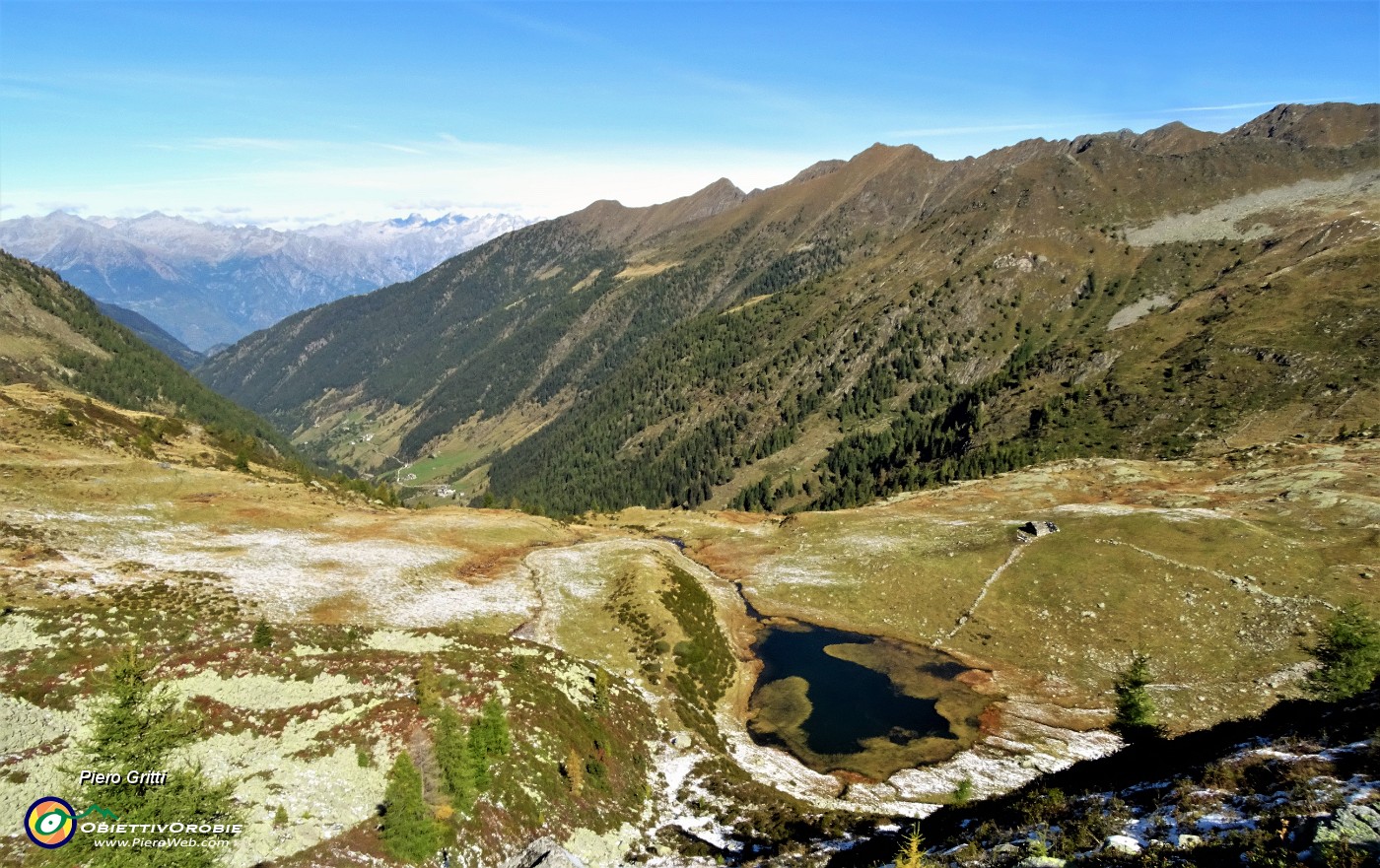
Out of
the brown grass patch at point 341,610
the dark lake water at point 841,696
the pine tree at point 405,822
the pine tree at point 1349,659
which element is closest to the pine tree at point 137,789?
the pine tree at point 405,822

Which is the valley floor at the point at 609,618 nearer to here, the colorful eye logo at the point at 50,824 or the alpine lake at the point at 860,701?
the colorful eye logo at the point at 50,824

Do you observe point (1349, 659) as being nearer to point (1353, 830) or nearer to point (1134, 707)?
point (1134, 707)

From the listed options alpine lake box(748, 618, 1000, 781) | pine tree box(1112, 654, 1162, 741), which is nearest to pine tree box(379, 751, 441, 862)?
alpine lake box(748, 618, 1000, 781)

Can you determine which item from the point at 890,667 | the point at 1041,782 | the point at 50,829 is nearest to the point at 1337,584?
the point at 890,667

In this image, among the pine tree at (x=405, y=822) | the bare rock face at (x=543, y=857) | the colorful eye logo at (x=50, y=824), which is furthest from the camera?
the bare rock face at (x=543, y=857)

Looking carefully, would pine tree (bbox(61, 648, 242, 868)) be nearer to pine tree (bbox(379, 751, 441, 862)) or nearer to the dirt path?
pine tree (bbox(379, 751, 441, 862))

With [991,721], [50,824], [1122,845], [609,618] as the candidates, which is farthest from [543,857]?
[991,721]

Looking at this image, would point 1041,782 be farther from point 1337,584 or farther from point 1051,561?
point 1337,584
